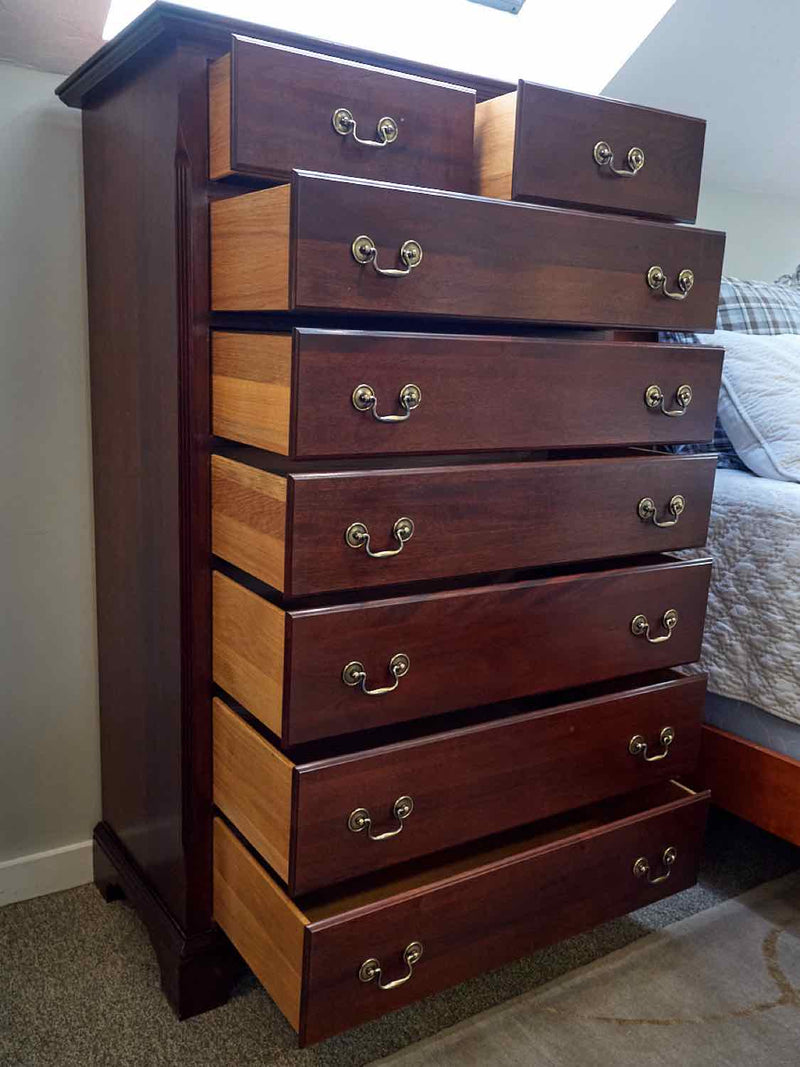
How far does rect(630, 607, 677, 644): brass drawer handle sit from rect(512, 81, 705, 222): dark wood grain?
51 centimetres

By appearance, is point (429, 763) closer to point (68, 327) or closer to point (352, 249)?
point (352, 249)

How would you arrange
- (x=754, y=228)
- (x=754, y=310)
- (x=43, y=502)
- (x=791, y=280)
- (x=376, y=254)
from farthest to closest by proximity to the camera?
(x=754, y=228) → (x=791, y=280) → (x=754, y=310) → (x=43, y=502) → (x=376, y=254)

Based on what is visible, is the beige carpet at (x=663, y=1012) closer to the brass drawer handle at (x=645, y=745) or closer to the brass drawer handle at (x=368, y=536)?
the brass drawer handle at (x=645, y=745)

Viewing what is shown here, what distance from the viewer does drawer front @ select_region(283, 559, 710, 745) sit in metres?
0.99

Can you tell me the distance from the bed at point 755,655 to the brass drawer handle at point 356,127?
81 cm

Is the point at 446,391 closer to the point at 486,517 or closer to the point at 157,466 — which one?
the point at 486,517

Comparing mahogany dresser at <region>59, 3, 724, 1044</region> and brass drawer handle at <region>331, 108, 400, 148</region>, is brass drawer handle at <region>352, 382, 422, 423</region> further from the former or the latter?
brass drawer handle at <region>331, 108, 400, 148</region>

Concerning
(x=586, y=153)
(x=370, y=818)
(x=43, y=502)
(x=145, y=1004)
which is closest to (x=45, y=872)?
(x=145, y=1004)

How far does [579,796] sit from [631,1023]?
298 millimetres

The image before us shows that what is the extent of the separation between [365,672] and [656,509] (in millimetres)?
463

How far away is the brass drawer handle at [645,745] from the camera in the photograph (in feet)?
4.15

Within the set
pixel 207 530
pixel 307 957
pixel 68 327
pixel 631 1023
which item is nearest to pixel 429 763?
pixel 307 957

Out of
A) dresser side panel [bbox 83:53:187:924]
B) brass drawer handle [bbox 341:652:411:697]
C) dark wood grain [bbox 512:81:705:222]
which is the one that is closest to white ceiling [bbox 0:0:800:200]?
dark wood grain [bbox 512:81:705:222]

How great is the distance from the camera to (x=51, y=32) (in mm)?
1205
